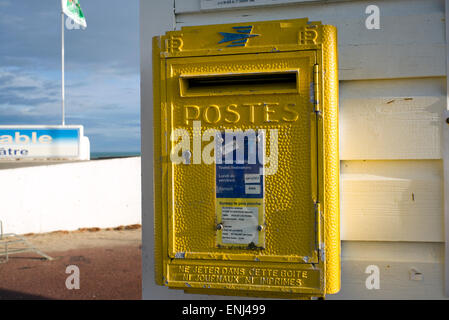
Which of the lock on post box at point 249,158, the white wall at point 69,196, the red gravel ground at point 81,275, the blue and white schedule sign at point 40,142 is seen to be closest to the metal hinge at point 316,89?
the lock on post box at point 249,158

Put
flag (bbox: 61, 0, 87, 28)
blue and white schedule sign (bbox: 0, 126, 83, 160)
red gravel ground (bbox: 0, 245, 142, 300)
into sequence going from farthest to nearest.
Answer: flag (bbox: 61, 0, 87, 28) → blue and white schedule sign (bbox: 0, 126, 83, 160) → red gravel ground (bbox: 0, 245, 142, 300)

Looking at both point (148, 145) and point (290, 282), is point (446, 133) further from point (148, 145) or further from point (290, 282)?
point (148, 145)

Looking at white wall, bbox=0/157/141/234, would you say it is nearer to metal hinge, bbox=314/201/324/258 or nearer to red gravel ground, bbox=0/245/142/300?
red gravel ground, bbox=0/245/142/300

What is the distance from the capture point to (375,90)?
2.16 m

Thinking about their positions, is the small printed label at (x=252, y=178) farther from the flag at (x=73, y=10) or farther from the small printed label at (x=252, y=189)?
the flag at (x=73, y=10)

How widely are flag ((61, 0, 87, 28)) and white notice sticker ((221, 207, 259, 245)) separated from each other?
49.4 feet

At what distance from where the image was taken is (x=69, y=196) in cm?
903

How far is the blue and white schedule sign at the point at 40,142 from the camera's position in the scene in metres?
11.6

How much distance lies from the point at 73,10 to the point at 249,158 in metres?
15.6

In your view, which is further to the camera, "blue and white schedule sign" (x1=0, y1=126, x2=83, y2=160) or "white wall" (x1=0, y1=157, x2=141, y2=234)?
"blue and white schedule sign" (x1=0, y1=126, x2=83, y2=160)

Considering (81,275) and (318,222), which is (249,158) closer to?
(318,222)

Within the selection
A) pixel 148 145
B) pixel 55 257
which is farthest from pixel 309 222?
pixel 55 257

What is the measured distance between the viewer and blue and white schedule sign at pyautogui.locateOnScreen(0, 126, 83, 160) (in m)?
11.6

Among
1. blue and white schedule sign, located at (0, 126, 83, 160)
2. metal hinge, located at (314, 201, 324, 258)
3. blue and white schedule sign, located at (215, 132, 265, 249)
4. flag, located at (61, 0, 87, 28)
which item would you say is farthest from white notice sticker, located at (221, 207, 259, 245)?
flag, located at (61, 0, 87, 28)
